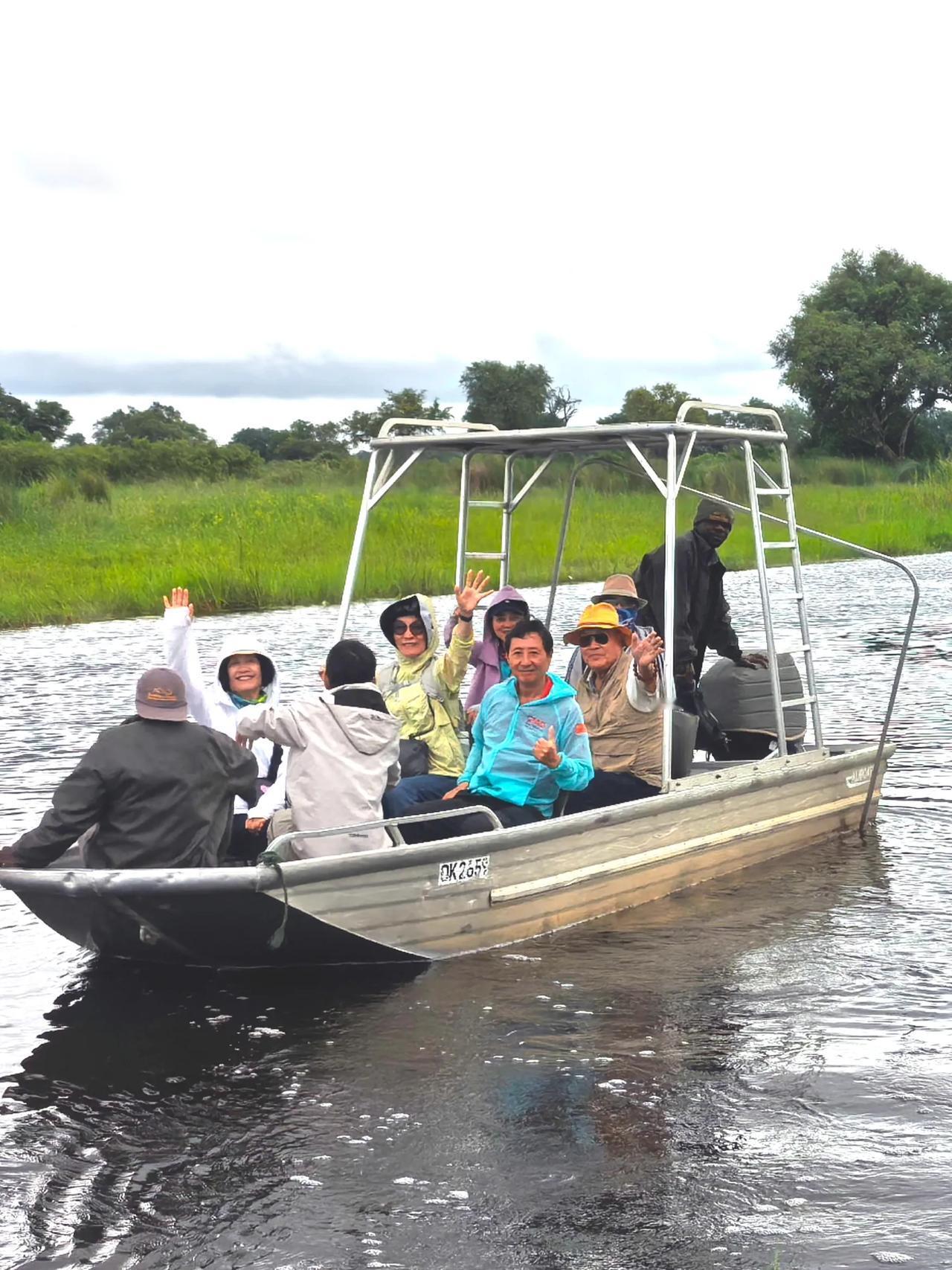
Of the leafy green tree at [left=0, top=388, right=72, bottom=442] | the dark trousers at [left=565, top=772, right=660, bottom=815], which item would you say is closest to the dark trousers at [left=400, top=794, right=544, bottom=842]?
the dark trousers at [left=565, top=772, right=660, bottom=815]

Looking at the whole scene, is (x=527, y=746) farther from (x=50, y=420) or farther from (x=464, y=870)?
(x=50, y=420)

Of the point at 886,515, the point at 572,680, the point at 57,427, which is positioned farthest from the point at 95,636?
the point at 57,427

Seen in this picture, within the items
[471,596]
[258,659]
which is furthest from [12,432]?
[471,596]

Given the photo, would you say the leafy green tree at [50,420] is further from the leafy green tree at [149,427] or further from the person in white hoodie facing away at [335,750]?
the person in white hoodie facing away at [335,750]

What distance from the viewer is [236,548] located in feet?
88.4

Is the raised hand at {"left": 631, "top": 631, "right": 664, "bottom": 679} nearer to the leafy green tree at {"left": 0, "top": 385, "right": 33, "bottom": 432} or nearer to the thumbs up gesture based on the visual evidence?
the thumbs up gesture

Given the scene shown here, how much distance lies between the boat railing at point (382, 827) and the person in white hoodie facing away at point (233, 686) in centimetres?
67

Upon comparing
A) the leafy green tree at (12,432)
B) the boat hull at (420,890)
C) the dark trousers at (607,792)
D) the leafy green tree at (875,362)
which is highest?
the leafy green tree at (875,362)

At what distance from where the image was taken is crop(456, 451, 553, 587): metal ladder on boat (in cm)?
931

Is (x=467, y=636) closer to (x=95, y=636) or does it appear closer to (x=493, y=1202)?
(x=493, y=1202)

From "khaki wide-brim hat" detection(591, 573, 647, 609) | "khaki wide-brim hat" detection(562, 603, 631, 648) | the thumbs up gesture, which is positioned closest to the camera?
the thumbs up gesture

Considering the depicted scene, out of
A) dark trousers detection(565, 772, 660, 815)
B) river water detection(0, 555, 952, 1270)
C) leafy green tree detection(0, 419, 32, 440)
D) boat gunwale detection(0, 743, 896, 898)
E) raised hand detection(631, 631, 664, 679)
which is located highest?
leafy green tree detection(0, 419, 32, 440)

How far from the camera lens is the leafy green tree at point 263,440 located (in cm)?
6625

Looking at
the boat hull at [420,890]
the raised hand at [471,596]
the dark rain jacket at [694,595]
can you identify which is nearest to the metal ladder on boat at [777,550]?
the boat hull at [420,890]
